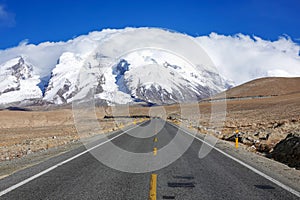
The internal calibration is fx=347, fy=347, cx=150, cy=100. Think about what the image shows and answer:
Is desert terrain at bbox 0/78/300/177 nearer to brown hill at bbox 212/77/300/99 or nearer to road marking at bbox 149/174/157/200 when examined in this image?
brown hill at bbox 212/77/300/99

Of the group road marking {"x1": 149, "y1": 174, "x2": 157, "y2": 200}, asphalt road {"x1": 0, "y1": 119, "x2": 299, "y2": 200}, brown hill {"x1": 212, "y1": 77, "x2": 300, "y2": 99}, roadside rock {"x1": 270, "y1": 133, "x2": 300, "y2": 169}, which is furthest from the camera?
brown hill {"x1": 212, "y1": 77, "x2": 300, "y2": 99}

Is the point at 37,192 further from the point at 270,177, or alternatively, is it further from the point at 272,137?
the point at 272,137

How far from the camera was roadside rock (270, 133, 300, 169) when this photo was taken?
14397 millimetres

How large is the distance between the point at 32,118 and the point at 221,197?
85.9 metres

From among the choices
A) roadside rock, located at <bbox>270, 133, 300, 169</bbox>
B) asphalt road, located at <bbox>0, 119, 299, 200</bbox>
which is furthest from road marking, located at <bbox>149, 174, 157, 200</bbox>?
roadside rock, located at <bbox>270, 133, 300, 169</bbox>

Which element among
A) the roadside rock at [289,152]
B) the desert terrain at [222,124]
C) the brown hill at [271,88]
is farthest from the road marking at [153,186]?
the brown hill at [271,88]

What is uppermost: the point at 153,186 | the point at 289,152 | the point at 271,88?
the point at 271,88

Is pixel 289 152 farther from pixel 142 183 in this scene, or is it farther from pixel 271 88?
pixel 271 88

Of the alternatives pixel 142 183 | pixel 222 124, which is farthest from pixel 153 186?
pixel 222 124

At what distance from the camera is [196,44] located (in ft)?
57.4

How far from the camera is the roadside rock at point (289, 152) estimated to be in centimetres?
1440

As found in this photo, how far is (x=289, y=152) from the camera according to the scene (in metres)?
15.2

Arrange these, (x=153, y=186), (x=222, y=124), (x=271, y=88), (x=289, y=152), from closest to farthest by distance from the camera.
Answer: (x=153, y=186) < (x=289, y=152) < (x=222, y=124) < (x=271, y=88)

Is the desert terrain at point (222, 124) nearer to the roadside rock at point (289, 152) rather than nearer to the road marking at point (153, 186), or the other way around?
the roadside rock at point (289, 152)
